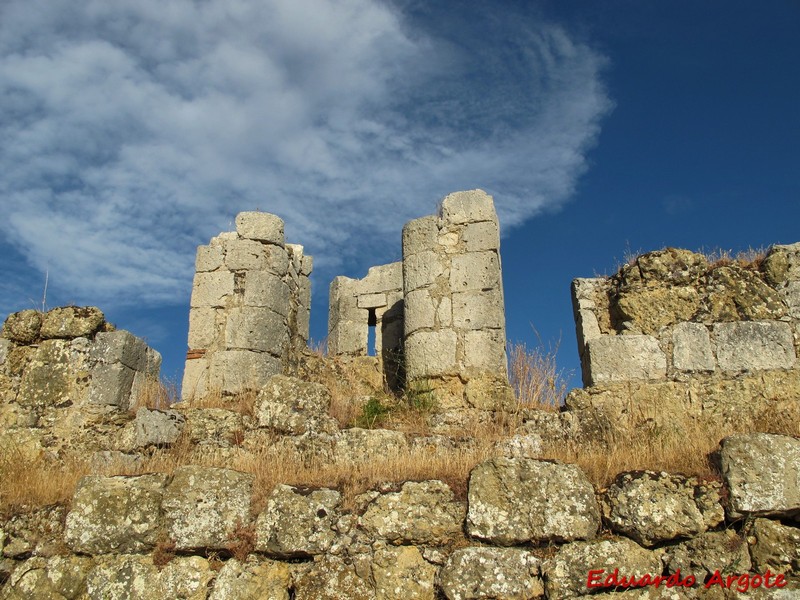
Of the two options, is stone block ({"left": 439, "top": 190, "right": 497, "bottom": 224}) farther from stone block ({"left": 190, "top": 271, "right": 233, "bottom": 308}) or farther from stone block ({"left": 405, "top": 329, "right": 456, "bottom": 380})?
stone block ({"left": 190, "top": 271, "right": 233, "bottom": 308})

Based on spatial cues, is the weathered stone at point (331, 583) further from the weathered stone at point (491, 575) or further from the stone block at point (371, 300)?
the stone block at point (371, 300)

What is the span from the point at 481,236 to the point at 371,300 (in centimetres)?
427

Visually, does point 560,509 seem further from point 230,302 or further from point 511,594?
point 230,302

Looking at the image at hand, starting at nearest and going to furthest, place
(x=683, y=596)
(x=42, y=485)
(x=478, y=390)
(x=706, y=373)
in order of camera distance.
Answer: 1. (x=683, y=596)
2. (x=42, y=485)
3. (x=706, y=373)
4. (x=478, y=390)

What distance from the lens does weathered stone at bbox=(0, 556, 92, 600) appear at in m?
4.91

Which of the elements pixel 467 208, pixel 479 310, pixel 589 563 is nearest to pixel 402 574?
pixel 589 563

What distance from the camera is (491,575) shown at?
4418 mm

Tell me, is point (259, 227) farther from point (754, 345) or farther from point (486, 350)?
point (754, 345)

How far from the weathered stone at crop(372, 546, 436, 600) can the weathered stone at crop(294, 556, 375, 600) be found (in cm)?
10

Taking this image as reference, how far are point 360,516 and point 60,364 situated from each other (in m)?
4.42

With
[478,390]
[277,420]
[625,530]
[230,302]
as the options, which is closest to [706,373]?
[478,390]

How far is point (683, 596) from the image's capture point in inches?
169

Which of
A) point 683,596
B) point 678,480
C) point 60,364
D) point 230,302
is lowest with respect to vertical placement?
point 683,596

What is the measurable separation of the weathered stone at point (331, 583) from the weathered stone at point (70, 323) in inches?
172
